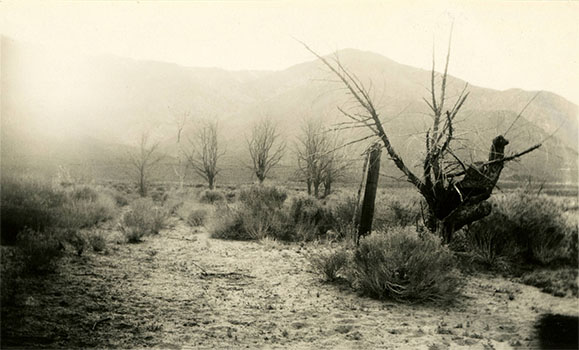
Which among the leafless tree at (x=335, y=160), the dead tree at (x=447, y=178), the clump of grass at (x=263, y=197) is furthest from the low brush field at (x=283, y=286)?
the clump of grass at (x=263, y=197)

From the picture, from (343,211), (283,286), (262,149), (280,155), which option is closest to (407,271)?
(283,286)

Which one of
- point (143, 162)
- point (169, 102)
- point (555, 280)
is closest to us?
point (555, 280)

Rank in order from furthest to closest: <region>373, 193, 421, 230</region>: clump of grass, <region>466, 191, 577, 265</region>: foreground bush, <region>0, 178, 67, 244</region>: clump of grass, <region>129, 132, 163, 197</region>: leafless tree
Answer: <region>129, 132, 163, 197</region>: leafless tree < <region>373, 193, 421, 230</region>: clump of grass < <region>466, 191, 577, 265</region>: foreground bush < <region>0, 178, 67, 244</region>: clump of grass

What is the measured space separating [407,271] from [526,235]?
3923mm

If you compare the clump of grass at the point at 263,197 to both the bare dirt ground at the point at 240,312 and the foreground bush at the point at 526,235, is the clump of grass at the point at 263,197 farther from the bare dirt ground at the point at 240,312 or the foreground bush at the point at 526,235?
the foreground bush at the point at 526,235

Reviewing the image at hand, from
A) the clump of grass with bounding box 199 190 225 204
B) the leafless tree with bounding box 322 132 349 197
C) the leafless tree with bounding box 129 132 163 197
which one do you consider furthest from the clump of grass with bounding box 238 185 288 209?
the leafless tree with bounding box 129 132 163 197

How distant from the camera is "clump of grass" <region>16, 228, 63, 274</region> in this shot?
20.6 feet

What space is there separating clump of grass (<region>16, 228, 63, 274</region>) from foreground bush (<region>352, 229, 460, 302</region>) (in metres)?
4.80

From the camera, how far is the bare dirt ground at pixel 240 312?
15.4 ft

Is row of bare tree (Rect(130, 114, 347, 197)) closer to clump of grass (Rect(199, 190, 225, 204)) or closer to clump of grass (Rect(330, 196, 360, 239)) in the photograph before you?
clump of grass (Rect(330, 196, 360, 239))

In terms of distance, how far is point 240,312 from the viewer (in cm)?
581

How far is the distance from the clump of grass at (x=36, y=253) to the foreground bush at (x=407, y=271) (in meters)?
4.80

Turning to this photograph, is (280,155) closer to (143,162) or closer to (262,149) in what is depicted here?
(262,149)

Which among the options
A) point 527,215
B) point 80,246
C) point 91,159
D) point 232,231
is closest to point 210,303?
point 80,246
